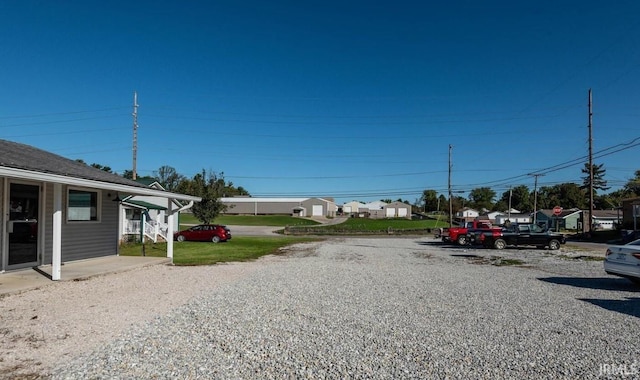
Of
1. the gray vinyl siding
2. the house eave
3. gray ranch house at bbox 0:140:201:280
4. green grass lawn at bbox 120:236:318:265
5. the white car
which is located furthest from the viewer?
green grass lawn at bbox 120:236:318:265

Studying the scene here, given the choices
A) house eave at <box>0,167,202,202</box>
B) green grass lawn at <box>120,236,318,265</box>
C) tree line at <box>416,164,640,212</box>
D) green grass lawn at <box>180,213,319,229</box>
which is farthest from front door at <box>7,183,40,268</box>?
tree line at <box>416,164,640,212</box>

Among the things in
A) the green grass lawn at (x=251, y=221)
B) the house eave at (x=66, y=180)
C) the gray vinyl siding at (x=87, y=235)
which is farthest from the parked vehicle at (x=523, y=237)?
the green grass lawn at (x=251, y=221)

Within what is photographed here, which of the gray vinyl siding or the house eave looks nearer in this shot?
the house eave

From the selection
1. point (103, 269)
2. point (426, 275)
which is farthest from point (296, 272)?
point (103, 269)

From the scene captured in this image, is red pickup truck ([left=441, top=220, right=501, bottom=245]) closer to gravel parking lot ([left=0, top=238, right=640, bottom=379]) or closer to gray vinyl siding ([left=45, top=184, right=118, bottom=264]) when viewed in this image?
gravel parking lot ([left=0, top=238, right=640, bottom=379])

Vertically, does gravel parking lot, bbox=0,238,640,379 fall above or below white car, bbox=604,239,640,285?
below

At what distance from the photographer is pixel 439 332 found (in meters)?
5.75

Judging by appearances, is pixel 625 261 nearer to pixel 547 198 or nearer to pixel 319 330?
pixel 319 330

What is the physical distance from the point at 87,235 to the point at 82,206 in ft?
3.43

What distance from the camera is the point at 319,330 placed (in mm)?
5859

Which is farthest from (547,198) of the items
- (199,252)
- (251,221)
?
(199,252)

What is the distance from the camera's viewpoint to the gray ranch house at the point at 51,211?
9.52 metres

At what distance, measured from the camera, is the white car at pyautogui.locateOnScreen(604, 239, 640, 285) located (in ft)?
32.3

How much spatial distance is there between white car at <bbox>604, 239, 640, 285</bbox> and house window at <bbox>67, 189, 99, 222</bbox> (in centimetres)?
1579
